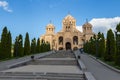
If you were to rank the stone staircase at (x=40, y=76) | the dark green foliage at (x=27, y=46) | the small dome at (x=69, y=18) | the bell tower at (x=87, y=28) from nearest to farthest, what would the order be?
1. the stone staircase at (x=40, y=76)
2. the dark green foliage at (x=27, y=46)
3. the bell tower at (x=87, y=28)
4. the small dome at (x=69, y=18)

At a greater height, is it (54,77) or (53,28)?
(53,28)

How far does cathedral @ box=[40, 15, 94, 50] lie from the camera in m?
86.3

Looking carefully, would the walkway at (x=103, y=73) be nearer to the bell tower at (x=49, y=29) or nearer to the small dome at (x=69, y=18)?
the bell tower at (x=49, y=29)

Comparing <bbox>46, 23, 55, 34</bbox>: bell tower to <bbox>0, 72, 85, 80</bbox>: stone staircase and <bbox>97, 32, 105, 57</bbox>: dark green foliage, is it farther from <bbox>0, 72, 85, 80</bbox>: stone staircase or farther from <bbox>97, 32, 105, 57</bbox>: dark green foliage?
<bbox>0, 72, 85, 80</bbox>: stone staircase

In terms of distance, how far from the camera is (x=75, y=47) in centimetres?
8769

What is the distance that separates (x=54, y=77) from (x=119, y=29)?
30.6 ft

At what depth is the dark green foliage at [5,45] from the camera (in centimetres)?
3165

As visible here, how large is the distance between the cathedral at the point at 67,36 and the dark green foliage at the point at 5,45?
5303 centimetres

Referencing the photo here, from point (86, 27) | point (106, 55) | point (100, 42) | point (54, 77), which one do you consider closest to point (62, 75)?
point (54, 77)

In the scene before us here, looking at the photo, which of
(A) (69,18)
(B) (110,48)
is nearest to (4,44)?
(B) (110,48)

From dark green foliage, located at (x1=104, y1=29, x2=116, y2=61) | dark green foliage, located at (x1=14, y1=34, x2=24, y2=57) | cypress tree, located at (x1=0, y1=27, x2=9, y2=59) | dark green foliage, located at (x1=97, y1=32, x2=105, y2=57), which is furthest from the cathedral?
dark green foliage, located at (x1=104, y1=29, x2=116, y2=61)

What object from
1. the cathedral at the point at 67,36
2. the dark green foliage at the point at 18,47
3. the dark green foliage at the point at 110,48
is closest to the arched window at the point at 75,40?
the cathedral at the point at 67,36

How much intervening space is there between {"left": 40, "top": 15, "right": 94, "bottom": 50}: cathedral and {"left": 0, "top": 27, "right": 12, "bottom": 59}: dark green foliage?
174 feet

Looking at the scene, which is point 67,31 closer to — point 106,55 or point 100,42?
point 100,42
